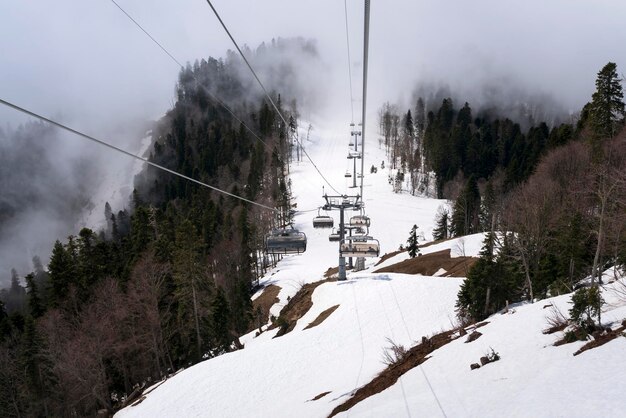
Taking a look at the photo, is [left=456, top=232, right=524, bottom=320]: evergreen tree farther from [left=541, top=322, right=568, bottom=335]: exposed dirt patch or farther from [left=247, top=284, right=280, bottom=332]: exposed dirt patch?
[left=247, top=284, right=280, bottom=332]: exposed dirt patch

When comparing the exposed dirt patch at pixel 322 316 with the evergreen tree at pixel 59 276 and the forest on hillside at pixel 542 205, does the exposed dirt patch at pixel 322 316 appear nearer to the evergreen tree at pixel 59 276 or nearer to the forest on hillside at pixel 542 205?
the forest on hillside at pixel 542 205

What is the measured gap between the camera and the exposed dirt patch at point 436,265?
35.7 metres

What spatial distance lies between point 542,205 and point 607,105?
23776 mm

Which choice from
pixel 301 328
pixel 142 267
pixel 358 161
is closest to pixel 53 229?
pixel 358 161

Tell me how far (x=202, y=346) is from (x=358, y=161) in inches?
3594

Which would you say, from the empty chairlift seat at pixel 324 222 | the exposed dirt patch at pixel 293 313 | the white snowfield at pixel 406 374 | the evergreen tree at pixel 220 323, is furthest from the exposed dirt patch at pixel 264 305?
the empty chairlift seat at pixel 324 222

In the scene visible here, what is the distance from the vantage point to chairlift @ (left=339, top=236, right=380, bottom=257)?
99.3 ft

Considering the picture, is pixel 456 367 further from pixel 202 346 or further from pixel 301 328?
pixel 202 346

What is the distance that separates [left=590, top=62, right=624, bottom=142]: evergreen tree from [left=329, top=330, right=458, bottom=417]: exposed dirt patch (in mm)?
39458

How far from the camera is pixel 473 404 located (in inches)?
396

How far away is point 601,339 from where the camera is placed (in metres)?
11.1

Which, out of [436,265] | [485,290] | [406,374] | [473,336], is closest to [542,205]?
[436,265]

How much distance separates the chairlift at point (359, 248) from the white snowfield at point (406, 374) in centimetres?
321

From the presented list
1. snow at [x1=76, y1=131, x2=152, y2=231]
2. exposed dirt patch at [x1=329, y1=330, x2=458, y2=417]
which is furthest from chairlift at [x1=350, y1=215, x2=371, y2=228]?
snow at [x1=76, y1=131, x2=152, y2=231]
